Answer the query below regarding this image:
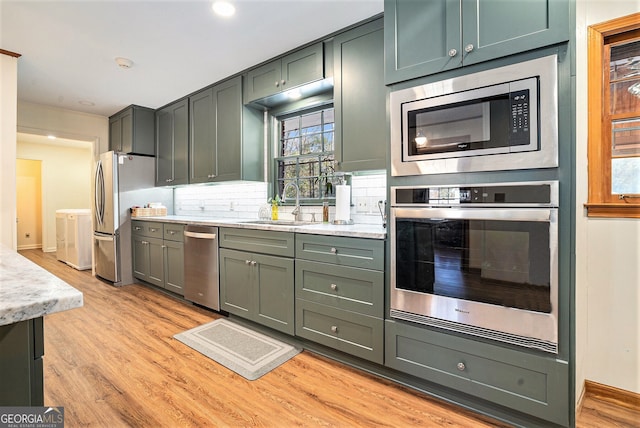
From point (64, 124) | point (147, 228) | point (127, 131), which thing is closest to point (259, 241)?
point (147, 228)

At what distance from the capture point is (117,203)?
431 centimetres

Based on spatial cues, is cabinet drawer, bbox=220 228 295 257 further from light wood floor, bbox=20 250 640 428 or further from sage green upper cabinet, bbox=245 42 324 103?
sage green upper cabinet, bbox=245 42 324 103

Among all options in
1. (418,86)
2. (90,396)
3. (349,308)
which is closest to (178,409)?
(90,396)

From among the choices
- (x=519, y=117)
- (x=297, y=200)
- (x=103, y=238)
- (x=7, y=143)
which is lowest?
(x=103, y=238)

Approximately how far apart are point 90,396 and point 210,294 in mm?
1373

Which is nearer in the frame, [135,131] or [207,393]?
[207,393]

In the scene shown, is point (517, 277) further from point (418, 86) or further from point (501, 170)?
point (418, 86)

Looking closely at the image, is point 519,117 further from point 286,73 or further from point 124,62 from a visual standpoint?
point 124,62

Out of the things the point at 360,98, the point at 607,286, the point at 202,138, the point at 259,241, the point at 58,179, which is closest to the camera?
the point at 607,286

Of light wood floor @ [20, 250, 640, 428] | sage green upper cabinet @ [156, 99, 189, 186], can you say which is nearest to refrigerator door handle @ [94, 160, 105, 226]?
sage green upper cabinet @ [156, 99, 189, 186]

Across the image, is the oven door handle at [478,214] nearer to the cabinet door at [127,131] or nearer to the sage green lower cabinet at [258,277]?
the sage green lower cabinet at [258,277]

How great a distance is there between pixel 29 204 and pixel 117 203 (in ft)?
18.7

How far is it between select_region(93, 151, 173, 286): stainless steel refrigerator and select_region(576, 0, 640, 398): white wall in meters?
4.94

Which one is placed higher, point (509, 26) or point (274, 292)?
point (509, 26)
